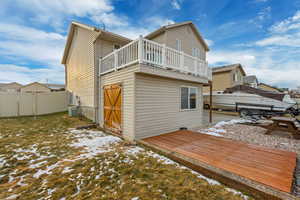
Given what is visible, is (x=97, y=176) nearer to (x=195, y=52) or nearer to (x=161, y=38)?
(x=161, y=38)

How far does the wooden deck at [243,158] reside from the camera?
2646 mm

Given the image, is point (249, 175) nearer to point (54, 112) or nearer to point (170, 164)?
point (170, 164)

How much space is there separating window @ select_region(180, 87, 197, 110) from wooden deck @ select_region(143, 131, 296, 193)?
2605 millimetres

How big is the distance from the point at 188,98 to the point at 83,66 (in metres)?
7.96

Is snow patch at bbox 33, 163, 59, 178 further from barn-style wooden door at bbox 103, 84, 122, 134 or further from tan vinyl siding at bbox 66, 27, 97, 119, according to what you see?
tan vinyl siding at bbox 66, 27, 97, 119

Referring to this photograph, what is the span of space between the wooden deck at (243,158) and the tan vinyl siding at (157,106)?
0.70 m

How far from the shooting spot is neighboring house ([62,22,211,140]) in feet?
17.2

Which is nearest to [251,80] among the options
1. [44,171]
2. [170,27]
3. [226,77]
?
[226,77]

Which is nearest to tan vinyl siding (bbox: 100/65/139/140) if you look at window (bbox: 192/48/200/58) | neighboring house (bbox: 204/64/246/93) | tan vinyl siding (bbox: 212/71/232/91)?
window (bbox: 192/48/200/58)

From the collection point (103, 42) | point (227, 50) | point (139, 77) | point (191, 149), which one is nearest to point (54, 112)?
point (103, 42)

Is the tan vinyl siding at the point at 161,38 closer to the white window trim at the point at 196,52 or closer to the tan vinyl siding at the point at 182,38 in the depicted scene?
the tan vinyl siding at the point at 182,38

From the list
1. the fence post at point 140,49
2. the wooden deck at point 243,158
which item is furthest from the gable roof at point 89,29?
the wooden deck at point 243,158

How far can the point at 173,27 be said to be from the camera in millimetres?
9750

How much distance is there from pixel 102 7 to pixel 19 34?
8.67 m
